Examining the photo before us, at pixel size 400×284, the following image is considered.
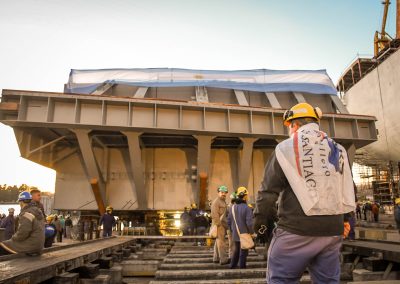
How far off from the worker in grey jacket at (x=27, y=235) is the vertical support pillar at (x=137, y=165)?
35.3 feet

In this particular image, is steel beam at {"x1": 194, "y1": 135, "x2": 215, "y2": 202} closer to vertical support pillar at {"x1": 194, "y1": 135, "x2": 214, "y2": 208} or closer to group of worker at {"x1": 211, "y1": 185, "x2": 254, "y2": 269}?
vertical support pillar at {"x1": 194, "y1": 135, "x2": 214, "y2": 208}

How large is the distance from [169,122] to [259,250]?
8935mm

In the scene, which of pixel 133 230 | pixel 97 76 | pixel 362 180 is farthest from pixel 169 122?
pixel 362 180

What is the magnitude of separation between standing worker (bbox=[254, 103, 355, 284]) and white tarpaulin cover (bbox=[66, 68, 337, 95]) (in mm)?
16009

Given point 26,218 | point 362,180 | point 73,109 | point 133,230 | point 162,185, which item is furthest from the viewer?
point 362,180

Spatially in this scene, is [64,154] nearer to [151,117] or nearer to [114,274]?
[151,117]

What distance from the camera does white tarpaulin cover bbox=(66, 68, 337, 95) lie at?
58.9 ft

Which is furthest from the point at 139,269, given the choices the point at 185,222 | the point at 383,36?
the point at 383,36

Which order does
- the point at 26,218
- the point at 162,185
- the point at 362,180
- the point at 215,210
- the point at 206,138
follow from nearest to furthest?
the point at 26,218, the point at 215,210, the point at 206,138, the point at 162,185, the point at 362,180

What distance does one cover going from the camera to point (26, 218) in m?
5.36

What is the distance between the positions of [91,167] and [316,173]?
16.4 meters

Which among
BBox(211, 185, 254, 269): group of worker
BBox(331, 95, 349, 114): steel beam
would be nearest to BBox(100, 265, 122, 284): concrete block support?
BBox(211, 185, 254, 269): group of worker

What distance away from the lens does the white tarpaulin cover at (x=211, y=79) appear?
1795 centimetres

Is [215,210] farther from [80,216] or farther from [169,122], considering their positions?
[80,216]
